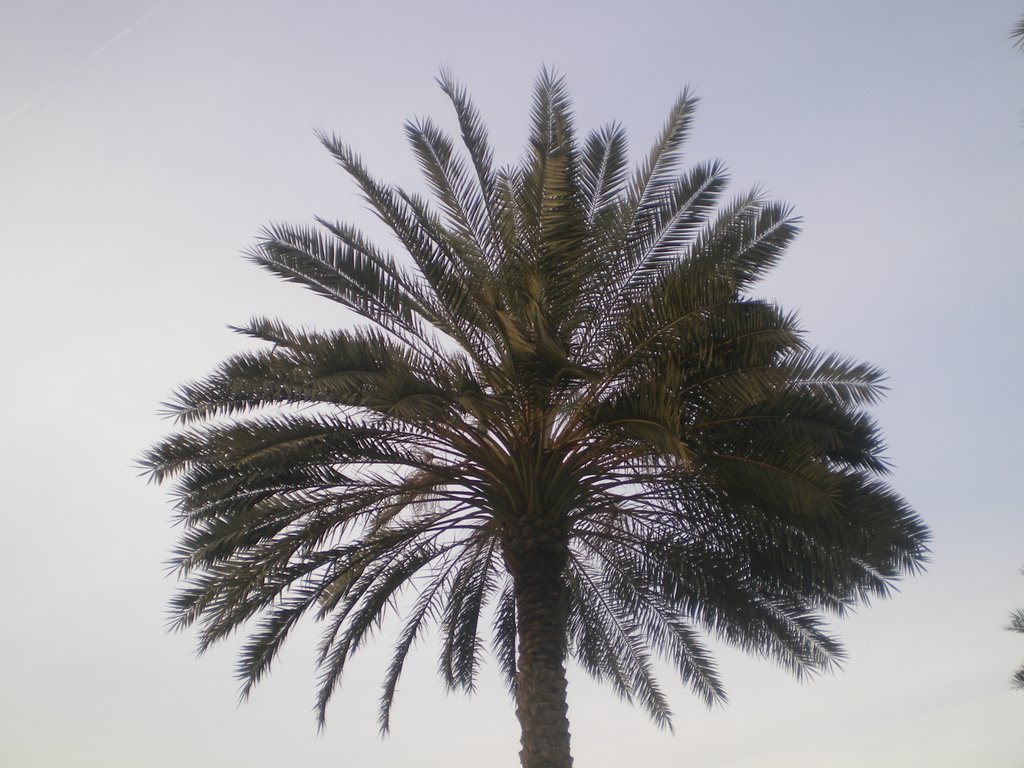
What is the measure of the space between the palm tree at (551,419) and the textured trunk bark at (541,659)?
23 mm

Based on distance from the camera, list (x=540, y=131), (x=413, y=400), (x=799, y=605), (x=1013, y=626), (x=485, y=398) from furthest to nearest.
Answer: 1. (x=1013, y=626)
2. (x=799, y=605)
3. (x=540, y=131)
4. (x=485, y=398)
5. (x=413, y=400)

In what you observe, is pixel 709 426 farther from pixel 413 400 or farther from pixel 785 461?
pixel 413 400

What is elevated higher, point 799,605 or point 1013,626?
point 1013,626

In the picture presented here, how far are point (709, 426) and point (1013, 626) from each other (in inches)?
516

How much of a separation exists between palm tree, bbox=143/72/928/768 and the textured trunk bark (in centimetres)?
2

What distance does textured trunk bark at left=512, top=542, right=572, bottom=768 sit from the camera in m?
10.1

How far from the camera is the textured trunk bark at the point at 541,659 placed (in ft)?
33.0

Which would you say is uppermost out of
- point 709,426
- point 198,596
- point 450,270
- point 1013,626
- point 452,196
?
point 1013,626

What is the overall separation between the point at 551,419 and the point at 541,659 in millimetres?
2484

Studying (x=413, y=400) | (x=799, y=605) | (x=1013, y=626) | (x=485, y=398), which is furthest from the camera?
(x=1013, y=626)

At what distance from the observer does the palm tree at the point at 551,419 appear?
965 centimetres

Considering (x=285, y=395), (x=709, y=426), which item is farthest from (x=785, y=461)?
(x=285, y=395)

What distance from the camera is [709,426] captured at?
33.4 feet

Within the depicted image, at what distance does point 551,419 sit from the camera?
10.7 m
